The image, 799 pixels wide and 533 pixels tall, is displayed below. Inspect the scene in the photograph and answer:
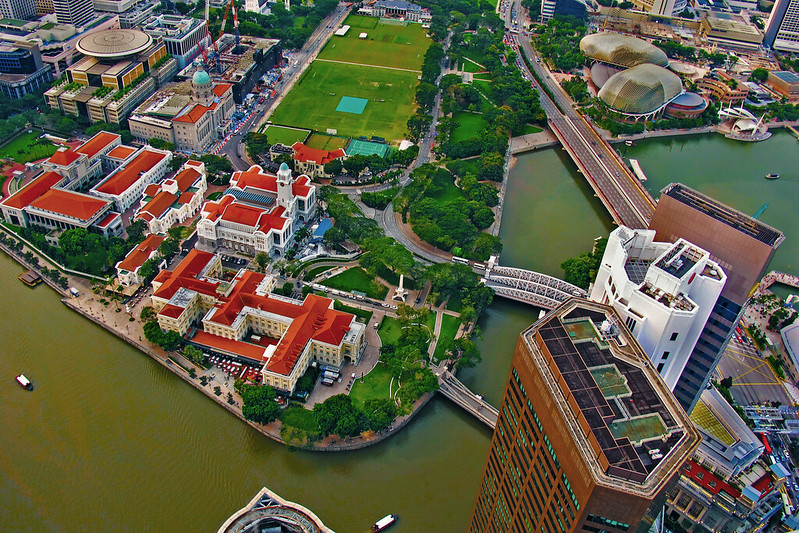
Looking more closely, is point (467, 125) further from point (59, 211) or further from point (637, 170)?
point (59, 211)

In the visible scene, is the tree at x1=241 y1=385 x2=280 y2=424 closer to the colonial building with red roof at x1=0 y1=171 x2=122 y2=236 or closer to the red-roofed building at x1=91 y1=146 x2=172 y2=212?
the colonial building with red roof at x1=0 y1=171 x2=122 y2=236

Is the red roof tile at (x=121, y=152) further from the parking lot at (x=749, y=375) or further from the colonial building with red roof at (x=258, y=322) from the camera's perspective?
the parking lot at (x=749, y=375)

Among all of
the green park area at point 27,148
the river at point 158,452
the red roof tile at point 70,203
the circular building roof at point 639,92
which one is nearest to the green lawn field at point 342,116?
the green park area at point 27,148

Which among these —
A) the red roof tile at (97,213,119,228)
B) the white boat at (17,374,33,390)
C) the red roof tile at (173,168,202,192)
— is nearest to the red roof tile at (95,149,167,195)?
the red roof tile at (97,213,119,228)

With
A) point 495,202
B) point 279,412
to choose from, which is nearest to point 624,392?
point 279,412

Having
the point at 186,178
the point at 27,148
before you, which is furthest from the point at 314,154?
the point at 27,148
